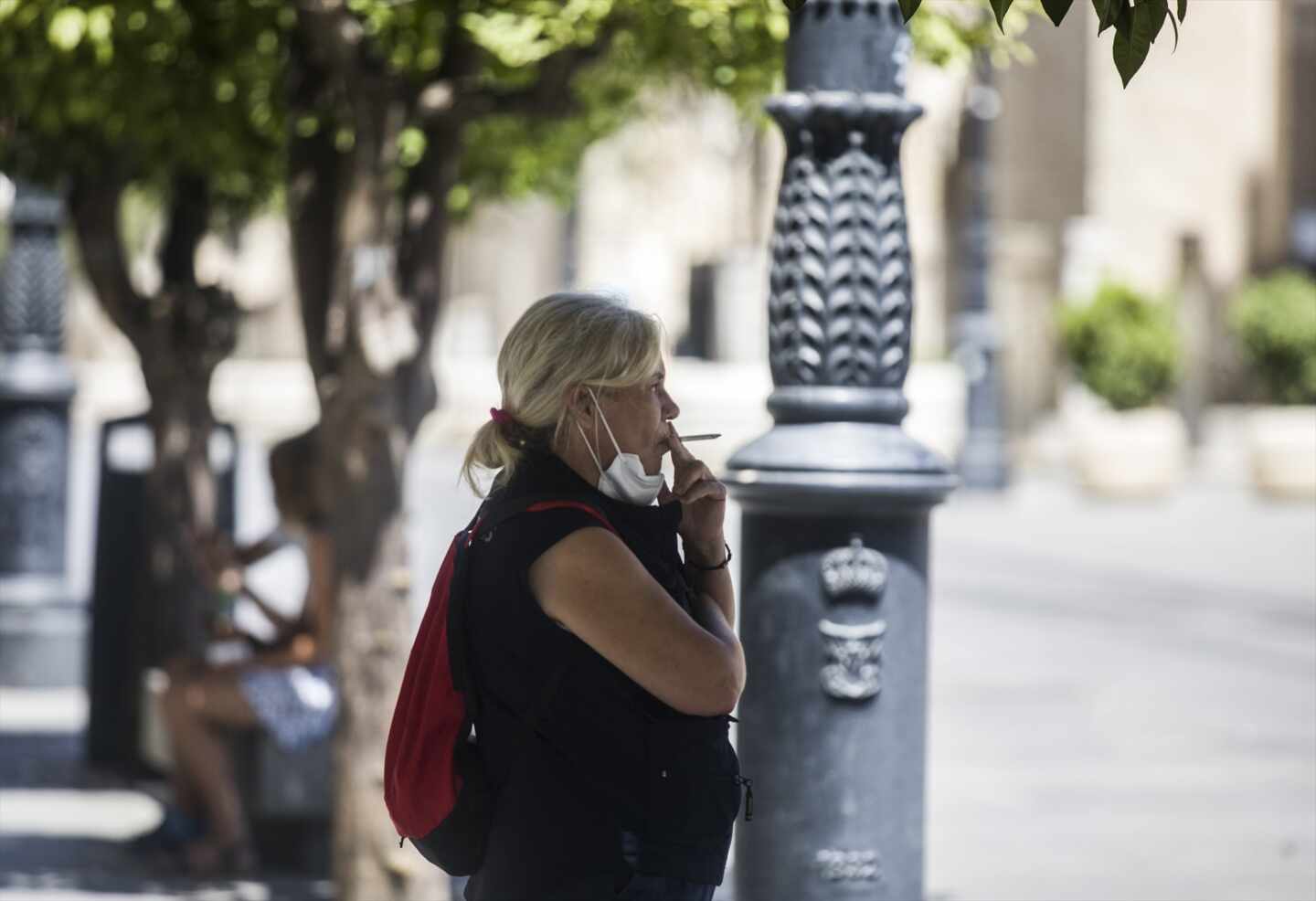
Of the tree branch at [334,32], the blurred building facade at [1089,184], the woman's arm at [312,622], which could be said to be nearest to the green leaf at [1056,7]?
the tree branch at [334,32]

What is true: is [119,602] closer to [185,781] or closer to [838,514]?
[185,781]

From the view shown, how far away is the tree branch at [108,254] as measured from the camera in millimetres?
8797

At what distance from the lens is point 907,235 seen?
476 centimetres

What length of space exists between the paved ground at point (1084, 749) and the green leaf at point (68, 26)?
1552 mm

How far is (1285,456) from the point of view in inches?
947

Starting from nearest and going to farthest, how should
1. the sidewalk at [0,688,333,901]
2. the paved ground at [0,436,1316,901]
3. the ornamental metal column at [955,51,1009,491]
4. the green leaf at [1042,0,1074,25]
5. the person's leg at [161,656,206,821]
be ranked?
the green leaf at [1042,0,1074,25] < the sidewalk at [0,688,333,901] < the paved ground at [0,436,1316,901] < the person's leg at [161,656,206,821] < the ornamental metal column at [955,51,1009,491]

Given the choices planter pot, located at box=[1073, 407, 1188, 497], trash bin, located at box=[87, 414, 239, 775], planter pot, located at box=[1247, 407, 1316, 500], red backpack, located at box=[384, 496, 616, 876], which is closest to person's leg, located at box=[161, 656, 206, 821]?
trash bin, located at box=[87, 414, 239, 775]

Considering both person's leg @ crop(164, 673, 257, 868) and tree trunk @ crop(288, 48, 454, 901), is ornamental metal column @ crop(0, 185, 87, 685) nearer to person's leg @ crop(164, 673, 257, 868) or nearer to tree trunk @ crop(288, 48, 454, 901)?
person's leg @ crop(164, 673, 257, 868)

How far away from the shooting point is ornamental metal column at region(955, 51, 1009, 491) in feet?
80.0

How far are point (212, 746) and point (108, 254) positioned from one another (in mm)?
2146

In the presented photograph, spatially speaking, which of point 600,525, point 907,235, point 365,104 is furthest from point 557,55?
point 600,525

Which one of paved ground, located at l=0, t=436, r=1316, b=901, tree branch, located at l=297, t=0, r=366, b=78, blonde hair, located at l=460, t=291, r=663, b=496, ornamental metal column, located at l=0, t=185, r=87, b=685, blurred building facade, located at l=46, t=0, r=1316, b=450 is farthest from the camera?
blurred building facade, located at l=46, t=0, r=1316, b=450

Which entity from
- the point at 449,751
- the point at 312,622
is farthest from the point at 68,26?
the point at 449,751

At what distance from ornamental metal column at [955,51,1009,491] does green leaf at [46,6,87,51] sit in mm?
18683
